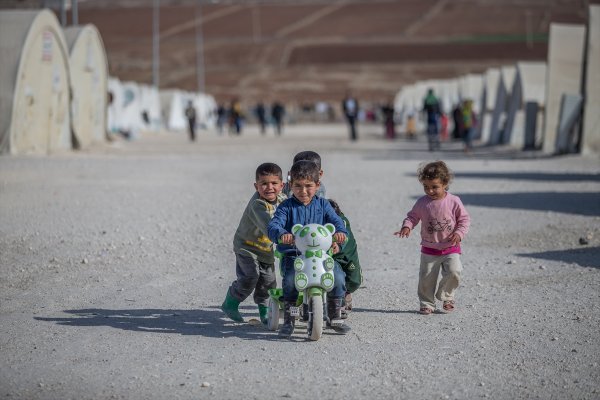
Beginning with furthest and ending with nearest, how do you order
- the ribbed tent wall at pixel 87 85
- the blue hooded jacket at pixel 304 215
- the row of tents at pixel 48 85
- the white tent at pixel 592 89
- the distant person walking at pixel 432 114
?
1. the distant person walking at pixel 432 114
2. the ribbed tent wall at pixel 87 85
3. the white tent at pixel 592 89
4. the row of tents at pixel 48 85
5. the blue hooded jacket at pixel 304 215

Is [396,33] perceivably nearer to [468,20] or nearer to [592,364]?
[468,20]

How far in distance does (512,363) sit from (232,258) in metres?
4.47

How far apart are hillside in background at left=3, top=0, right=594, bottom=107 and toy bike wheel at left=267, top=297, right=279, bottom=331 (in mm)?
90686

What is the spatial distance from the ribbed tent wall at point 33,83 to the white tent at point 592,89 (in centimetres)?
1327

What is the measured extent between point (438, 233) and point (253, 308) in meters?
1.52

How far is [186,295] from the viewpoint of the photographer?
27.1 feet

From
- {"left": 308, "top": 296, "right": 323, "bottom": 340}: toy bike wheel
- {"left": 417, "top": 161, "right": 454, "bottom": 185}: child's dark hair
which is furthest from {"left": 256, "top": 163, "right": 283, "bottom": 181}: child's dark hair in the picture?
{"left": 417, "top": 161, "right": 454, "bottom": 185}: child's dark hair

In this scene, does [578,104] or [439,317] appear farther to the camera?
[578,104]

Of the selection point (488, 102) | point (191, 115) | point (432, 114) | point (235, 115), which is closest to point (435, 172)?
point (432, 114)

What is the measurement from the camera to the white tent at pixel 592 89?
81.9 ft

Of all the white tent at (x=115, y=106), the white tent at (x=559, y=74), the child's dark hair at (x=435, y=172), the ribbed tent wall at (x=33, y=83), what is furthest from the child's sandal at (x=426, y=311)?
the white tent at (x=115, y=106)

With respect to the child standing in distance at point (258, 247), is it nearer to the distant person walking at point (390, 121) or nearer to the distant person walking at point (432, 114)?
the distant person walking at point (432, 114)

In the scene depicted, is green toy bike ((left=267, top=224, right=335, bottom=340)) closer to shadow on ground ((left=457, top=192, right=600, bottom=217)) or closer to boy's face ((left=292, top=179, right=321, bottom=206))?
boy's face ((left=292, top=179, right=321, bottom=206))

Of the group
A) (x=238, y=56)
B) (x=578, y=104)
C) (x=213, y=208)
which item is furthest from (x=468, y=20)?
(x=213, y=208)
